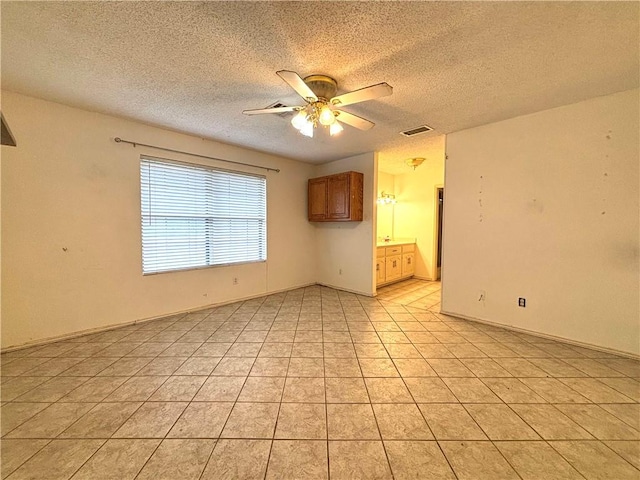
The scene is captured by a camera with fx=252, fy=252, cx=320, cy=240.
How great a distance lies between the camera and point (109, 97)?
8.34 ft

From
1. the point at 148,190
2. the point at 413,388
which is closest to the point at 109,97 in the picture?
the point at 148,190

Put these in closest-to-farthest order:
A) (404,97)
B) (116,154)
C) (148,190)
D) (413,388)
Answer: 1. (413,388)
2. (404,97)
3. (116,154)
4. (148,190)

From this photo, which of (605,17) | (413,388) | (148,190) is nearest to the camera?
(605,17)

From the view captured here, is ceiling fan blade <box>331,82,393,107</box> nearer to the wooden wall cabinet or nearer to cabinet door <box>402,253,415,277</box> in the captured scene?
the wooden wall cabinet

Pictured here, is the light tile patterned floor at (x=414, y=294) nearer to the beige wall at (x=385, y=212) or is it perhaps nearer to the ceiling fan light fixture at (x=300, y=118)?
the beige wall at (x=385, y=212)

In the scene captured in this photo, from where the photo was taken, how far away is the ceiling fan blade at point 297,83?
64.6 inches

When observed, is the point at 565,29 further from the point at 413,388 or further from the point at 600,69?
the point at 413,388

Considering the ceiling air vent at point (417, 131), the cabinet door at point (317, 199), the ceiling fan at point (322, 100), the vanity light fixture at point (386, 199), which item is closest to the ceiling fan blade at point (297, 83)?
the ceiling fan at point (322, 100)

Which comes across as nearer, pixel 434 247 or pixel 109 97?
pixel 109 97

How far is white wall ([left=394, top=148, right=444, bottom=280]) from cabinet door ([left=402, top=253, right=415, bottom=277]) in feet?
0.39

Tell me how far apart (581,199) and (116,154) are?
5.23 meters

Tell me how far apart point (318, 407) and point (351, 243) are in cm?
327

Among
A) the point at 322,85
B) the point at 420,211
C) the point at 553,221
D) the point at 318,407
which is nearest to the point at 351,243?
the point at 420,211

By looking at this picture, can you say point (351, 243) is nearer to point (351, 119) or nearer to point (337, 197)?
point (337, 197)
